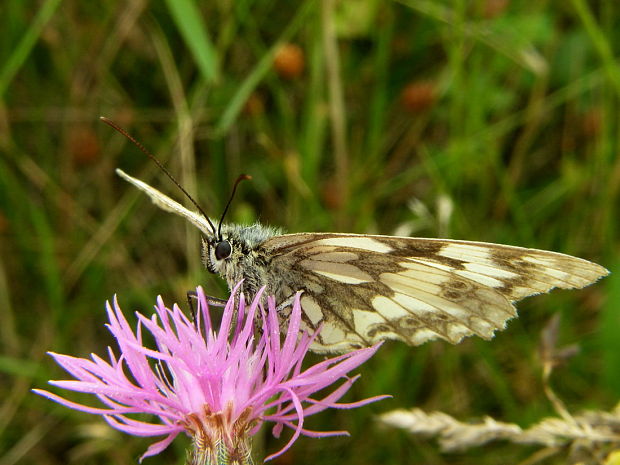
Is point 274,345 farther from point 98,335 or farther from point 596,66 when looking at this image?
point 596,66

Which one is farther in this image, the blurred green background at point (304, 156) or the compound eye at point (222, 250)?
the blurred green background at point (304, 156)

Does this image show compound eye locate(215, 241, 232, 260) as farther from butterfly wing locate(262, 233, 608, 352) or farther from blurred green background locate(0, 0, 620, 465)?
blurred green background locate(0, 0, 620, 465)

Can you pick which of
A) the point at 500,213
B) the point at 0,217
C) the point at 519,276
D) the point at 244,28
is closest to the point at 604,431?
the point at 519,276

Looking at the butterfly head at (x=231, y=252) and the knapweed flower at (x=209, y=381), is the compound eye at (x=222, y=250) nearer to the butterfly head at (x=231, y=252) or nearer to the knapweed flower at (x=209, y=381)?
the butterfly head at (x=231, y=252)

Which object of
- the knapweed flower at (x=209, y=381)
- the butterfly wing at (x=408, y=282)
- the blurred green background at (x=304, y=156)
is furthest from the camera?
the blurred green background at (x=304, y=156)

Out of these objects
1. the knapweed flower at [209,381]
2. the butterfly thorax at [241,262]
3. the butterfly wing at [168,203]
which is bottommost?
the knapweed flower at [209,381]

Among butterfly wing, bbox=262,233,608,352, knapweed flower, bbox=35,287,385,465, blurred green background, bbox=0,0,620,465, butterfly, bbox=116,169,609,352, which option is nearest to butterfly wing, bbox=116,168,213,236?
butterfly, bbox=116,169,609,352

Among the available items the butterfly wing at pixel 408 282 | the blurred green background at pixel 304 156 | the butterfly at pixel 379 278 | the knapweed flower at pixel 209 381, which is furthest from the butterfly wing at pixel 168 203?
the blurred green background at pixel 304 156
